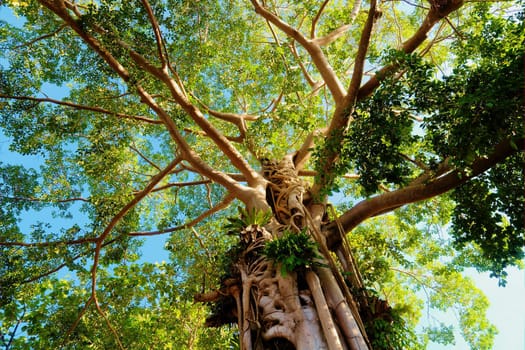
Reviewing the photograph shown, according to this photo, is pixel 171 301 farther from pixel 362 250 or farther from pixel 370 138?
pixel 370 138

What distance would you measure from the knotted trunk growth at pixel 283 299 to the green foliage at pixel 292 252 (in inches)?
0.5

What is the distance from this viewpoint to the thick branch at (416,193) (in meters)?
2.97

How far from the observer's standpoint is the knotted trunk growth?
2.97 m

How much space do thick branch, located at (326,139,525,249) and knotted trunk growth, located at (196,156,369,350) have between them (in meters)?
0.47

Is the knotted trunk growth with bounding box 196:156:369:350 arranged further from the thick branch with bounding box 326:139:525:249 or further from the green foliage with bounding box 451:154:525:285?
the green foliage with bounding box 451:154:525:285

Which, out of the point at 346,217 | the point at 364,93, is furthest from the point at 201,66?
the point at 346,217

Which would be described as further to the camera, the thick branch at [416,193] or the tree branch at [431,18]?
the tree branch at [431,18]

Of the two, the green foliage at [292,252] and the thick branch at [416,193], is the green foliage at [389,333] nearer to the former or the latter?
the green foliage at [292,252]

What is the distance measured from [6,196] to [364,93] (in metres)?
5.87

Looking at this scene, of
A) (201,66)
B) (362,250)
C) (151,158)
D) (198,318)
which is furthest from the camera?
(151,158)

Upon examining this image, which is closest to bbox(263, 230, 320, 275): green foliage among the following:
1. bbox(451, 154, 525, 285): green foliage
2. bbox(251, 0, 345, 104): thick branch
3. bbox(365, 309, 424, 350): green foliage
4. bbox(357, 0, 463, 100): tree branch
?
bbox(365, 309, 424, 350): green foliage

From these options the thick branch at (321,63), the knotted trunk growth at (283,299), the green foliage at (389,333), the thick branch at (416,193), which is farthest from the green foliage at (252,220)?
the thick branch at (321,63)

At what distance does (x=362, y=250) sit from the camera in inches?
205

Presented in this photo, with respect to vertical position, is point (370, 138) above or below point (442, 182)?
above
